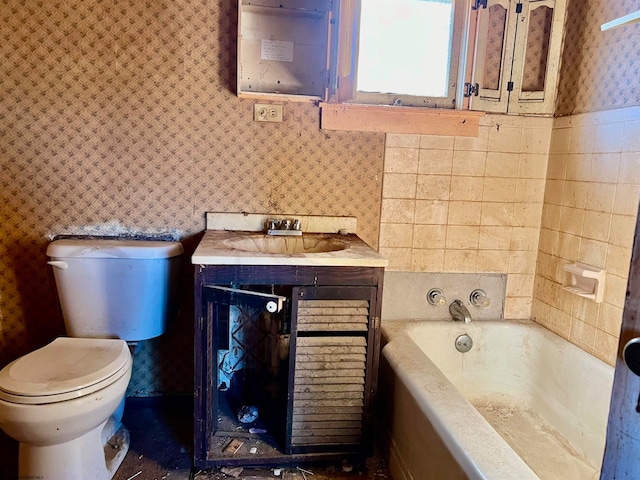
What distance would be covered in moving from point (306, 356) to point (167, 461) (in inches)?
27.3

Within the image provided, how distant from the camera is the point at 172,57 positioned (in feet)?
6.31

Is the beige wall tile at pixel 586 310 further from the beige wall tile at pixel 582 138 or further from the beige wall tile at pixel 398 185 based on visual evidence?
the beige wall tile at pixel 398 185

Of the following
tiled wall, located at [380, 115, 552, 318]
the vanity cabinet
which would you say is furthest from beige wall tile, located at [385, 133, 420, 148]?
the vanity cabinet

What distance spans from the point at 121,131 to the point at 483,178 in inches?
62.1

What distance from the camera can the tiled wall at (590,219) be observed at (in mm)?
1693

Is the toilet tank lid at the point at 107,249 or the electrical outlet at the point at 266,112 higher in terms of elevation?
the electrical outlet at the point at 266,112

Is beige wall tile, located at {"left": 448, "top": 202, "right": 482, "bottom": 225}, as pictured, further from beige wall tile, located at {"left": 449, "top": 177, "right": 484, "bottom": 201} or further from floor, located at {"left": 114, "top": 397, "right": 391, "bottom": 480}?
floor, located at {"left": 114, "top": 397, "right": 391, "bottom": 480}

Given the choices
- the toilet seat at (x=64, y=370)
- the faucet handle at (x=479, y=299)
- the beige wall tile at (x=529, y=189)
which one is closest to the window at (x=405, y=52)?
the beige wall tile at (x=529, y=189)

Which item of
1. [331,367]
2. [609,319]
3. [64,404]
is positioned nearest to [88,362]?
[64,404]

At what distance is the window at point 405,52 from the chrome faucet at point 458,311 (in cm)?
88

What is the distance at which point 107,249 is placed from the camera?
1.78 m

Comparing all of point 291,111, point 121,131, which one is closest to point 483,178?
point 291,111

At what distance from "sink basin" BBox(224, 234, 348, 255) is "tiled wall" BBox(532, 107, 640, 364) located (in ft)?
3.21

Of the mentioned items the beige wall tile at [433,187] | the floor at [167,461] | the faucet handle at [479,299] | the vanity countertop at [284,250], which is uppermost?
the beige wall tile at [433,187]
